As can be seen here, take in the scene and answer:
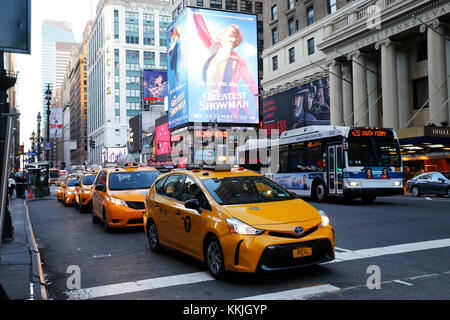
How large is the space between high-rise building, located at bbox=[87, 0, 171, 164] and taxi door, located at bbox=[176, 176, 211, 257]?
124m

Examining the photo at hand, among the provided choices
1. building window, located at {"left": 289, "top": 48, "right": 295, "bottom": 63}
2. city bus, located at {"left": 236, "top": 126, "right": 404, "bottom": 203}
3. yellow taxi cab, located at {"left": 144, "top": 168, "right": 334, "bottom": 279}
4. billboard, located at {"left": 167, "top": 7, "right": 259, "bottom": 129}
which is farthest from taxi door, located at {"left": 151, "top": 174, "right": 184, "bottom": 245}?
billboard, located at {"left": 167, "top": 7, "right": 259, "bottom": 129}

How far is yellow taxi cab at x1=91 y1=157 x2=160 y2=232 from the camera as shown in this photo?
11680mm

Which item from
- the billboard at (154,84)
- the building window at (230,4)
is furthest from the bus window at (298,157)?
the billboard at (154,84)

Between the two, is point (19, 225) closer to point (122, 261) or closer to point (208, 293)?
point (122, 261)

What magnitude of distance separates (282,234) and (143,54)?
131 metres

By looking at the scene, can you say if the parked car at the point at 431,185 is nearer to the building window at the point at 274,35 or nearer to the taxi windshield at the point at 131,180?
the taxi windshield at the point at 131,180

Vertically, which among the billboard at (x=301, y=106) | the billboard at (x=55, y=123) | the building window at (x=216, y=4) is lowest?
the billboard at (x=55, y=123)

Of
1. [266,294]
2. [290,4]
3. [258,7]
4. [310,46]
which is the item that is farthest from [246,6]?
[266,294]

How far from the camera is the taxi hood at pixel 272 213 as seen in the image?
6129mm

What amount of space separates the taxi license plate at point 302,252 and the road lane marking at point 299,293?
18.1 inches

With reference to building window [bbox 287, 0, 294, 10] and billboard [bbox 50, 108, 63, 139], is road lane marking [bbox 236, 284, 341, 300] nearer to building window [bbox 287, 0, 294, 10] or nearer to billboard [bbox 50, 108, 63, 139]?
billboard [bbox 50, 108, 63, 139]

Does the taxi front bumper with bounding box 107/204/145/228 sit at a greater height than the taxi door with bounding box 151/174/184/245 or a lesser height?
lesser

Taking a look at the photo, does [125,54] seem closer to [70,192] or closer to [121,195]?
[70,192]

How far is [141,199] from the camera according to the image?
1188 centimetres
